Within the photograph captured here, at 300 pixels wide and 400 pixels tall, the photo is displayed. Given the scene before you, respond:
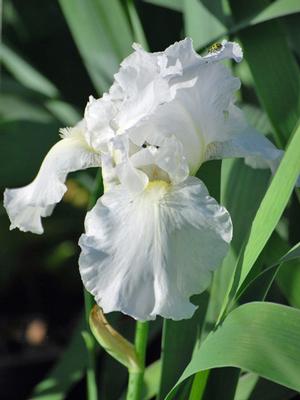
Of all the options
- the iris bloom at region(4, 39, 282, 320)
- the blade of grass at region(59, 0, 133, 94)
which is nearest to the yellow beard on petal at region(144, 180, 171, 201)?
the iris bloom at region(4, 39, 282, 320)

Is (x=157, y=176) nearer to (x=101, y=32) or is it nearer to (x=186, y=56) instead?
(x=186, y=56)

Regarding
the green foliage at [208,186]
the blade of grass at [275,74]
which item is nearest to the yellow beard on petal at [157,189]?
the green foliage at [208,186]

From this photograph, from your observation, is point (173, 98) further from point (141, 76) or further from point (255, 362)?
point (255, 362)

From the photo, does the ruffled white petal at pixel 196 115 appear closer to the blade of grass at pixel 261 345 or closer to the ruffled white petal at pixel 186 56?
the ruffled white petal at pixel 186 56

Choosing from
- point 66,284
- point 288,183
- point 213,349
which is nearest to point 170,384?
point 213,349

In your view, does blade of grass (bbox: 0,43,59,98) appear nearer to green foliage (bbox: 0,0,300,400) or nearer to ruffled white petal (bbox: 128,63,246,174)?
green foliage (bbox: 0,0,300,400)
